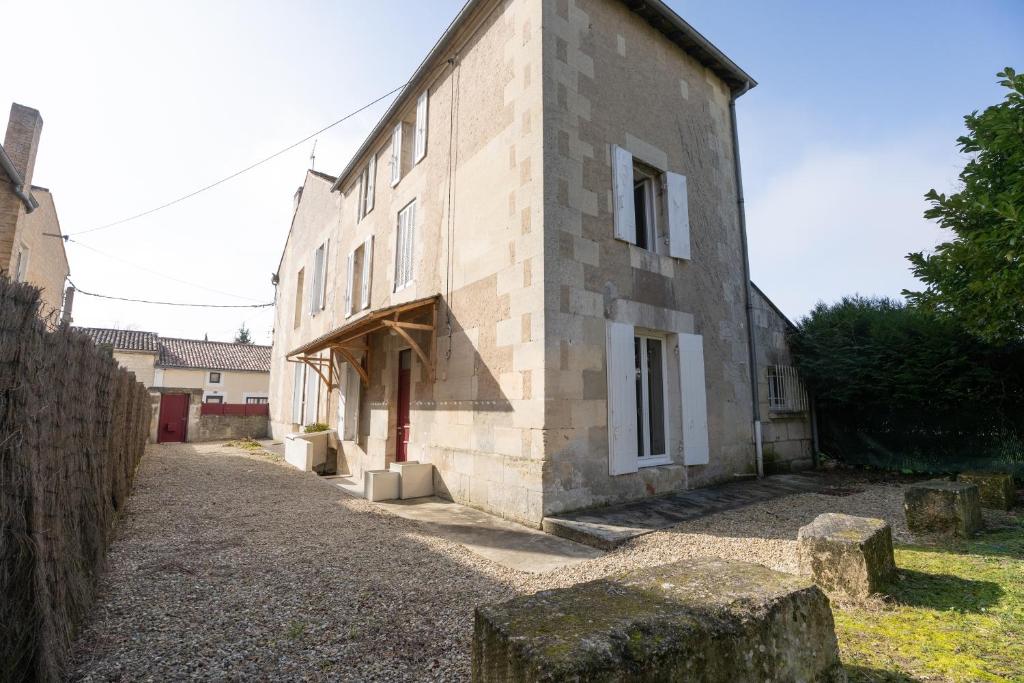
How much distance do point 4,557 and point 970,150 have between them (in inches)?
324

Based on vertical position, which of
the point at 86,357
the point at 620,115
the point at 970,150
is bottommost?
the point at 86,357

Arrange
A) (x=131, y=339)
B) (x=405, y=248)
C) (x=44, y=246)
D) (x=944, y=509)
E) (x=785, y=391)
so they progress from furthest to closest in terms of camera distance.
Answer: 1. (x=131, y=339)
2. (x=44, y=246)
3. (x=405, y=248)
4. (x=785, y=391)
5. (x=944, y=509)

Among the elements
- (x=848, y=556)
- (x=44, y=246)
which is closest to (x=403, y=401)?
(x=848, y=556)

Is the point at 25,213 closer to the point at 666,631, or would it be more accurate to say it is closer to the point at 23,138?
the point at 23,138

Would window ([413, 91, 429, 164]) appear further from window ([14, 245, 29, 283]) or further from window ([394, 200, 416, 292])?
window ([14, 245, 29, 283])

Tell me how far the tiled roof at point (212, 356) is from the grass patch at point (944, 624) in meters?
30.1

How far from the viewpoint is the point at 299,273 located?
15.6 m

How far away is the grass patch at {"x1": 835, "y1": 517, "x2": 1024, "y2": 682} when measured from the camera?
2.09m

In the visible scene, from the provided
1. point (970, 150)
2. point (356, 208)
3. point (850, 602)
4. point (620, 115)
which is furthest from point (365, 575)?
point (356, 208)

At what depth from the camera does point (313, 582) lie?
3436mm

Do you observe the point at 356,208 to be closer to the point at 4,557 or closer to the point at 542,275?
the point at 542,275

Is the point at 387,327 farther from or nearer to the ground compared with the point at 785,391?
farther from the ground

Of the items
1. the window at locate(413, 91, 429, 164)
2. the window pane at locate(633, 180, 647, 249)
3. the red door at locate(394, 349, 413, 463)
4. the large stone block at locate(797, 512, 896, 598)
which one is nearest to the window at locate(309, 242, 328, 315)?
the red door at locate(394, 349, 413, 463)

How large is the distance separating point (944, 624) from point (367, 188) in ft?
36.5
